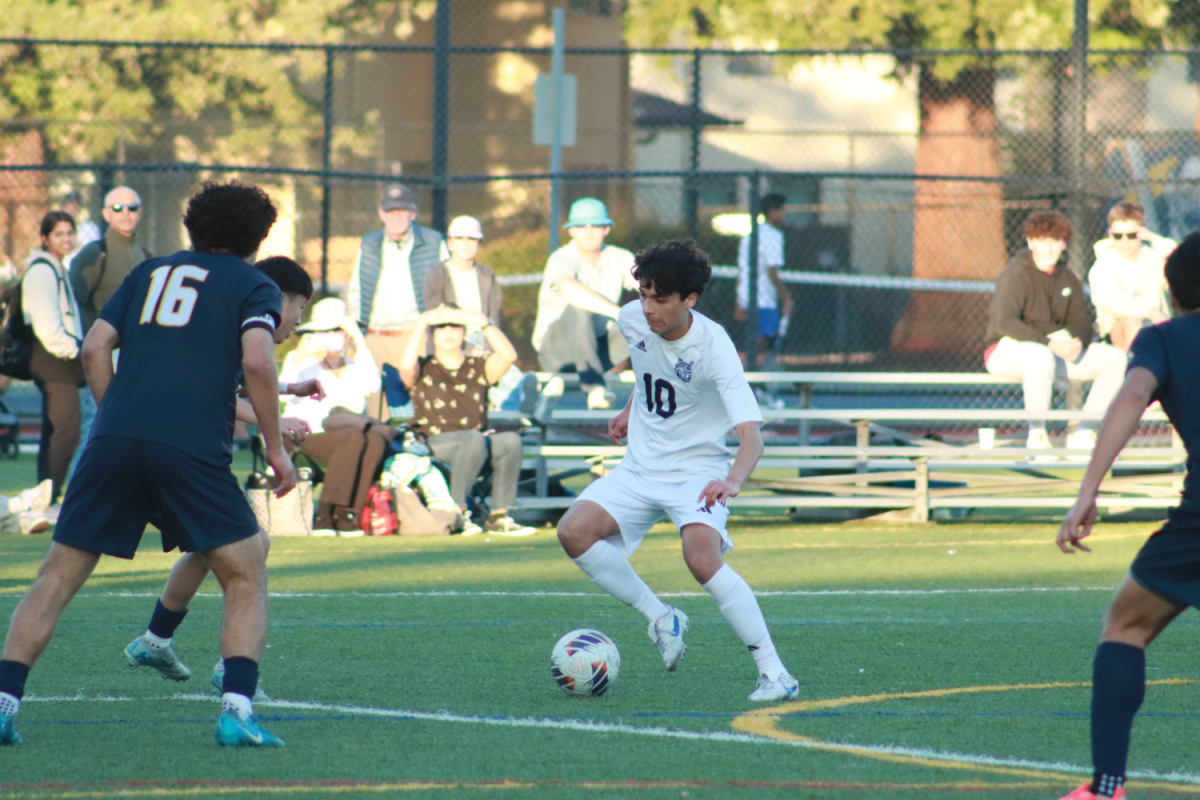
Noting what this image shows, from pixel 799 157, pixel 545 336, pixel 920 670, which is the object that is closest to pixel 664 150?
pixel 799 157

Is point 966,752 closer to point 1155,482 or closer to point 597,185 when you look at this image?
point 1155,482

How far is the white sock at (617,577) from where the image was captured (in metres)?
6.11

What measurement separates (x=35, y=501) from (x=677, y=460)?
5.72m

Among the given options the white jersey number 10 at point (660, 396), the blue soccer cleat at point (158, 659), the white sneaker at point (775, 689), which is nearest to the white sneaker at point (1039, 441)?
the white jersey number 10 at point (660, 396)

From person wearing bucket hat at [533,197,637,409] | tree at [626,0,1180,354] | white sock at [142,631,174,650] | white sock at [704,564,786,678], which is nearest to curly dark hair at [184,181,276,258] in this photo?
white sock at [142,631,174,650]

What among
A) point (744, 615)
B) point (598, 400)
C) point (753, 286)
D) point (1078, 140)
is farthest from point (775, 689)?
point (1078, 140)

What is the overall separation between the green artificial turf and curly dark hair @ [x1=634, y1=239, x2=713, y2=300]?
58.2 inches

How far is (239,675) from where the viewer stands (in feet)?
16.0

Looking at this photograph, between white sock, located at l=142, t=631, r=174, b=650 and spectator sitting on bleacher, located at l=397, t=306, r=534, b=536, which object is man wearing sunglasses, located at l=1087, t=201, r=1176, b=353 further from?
white sock, located at l=142, t=631, r=174, b=650

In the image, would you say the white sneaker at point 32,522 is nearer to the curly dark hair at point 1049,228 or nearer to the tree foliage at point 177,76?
the curly dark hair at point 1049,228

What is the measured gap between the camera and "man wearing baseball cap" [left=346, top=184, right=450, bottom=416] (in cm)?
1179

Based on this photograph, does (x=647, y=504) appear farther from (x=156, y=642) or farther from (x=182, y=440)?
(x=182, y=440)

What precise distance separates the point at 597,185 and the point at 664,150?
29.1 feet

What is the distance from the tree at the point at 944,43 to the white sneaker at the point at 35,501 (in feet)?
38.7
